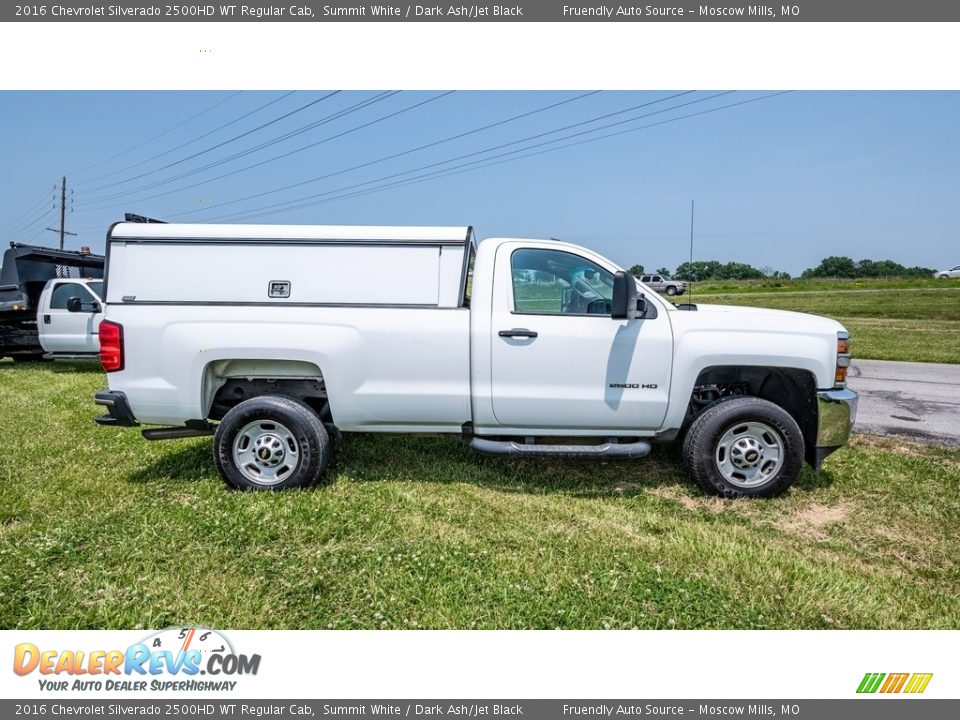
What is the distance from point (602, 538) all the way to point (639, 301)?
1809 mm

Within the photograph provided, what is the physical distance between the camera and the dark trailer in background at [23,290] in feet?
34.2

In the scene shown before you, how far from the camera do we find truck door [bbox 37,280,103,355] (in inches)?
398

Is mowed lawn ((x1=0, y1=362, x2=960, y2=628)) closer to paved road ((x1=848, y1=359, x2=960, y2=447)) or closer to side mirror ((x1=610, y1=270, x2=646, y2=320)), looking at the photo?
paved road ((x1=848, y1=359, x2=960, y2=447))

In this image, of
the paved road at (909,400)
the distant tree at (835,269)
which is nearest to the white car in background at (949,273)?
the distant tree at (835,269)

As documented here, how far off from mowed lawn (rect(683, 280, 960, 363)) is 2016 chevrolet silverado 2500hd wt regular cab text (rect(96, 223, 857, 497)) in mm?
5935

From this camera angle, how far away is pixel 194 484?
4570 millimetres

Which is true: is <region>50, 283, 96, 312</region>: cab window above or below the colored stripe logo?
above

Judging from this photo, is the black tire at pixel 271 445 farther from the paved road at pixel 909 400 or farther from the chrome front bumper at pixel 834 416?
the paved road at pixel 909 400

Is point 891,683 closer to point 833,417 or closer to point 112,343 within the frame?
point 833,417

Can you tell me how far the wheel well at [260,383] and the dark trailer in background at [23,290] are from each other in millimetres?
8713

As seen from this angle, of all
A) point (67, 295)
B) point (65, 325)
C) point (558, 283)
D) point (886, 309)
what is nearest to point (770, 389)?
point (558, 283)

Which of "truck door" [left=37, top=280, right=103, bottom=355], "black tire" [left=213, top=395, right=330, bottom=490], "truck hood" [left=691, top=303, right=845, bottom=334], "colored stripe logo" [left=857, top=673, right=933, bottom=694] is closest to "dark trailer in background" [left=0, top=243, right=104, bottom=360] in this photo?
"truck door" [left=37, top=280, right=103, bottom=355]

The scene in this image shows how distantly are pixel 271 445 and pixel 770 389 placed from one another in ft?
14.0

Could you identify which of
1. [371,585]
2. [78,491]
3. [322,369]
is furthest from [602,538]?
[78,491]
